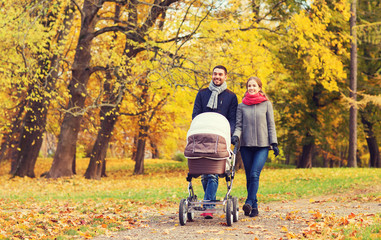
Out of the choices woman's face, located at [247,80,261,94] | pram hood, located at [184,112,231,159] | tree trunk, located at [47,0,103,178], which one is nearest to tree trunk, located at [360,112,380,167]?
tree trunk, located at [47,0,103,178]

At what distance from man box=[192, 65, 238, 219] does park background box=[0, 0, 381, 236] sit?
5.39 meters

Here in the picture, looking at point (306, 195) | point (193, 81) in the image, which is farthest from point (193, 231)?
point (193, 81)

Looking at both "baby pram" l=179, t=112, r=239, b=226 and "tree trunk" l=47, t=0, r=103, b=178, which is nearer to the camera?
"baby pram" l=179, t=112, r=239, b=226

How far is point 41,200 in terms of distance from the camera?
1092 cm

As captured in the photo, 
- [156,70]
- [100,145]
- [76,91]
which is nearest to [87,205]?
[156,70]

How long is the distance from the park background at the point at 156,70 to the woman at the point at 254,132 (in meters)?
5.16

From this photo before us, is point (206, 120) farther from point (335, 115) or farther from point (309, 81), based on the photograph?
point (335, 115)

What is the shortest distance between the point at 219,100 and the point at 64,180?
1131cm

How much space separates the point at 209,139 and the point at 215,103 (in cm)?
78

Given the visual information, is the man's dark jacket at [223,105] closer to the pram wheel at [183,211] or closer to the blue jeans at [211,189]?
the blue jeans at [211,189]

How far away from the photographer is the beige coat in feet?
21.9

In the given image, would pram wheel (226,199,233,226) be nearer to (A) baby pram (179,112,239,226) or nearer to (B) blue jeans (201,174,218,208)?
(A) baby pram (179,112,239,226)

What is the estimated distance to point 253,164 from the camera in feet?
22.0

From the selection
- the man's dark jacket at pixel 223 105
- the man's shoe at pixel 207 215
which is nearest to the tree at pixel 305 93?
the man's dark jacket at pixel 223 105
